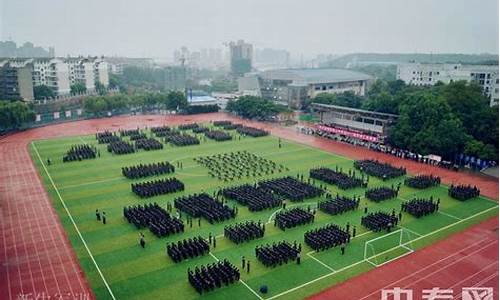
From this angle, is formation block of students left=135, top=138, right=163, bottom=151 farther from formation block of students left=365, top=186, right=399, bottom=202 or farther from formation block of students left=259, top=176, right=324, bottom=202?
formation block of students left=365, top=186, right=399, bottom=202

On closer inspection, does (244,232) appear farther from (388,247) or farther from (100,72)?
(100,72)

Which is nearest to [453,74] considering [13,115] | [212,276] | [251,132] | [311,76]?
[311,76]

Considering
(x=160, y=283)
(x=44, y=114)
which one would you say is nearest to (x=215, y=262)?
(x=160, y=283)

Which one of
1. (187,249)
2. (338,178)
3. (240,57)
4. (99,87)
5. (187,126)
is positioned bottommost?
(187,249)

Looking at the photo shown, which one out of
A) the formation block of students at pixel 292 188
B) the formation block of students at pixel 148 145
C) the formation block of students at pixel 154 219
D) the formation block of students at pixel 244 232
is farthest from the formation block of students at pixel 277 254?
the formation block of students at pixel 148 145

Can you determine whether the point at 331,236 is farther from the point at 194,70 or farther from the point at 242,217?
the point at 194,70

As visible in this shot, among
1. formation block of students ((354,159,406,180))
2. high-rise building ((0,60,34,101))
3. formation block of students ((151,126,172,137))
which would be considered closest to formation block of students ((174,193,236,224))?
formation block of students ((354,159,406,180))
